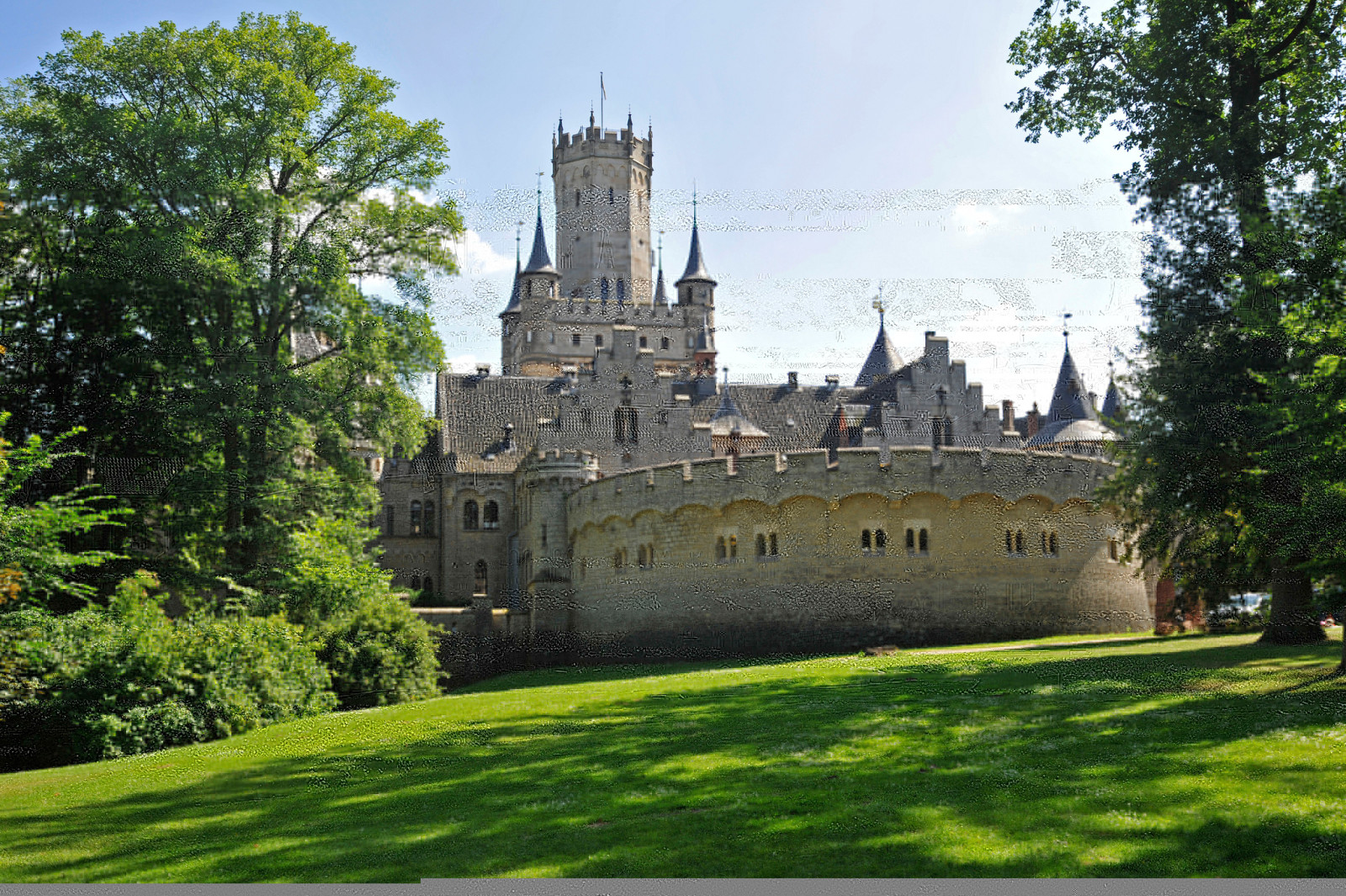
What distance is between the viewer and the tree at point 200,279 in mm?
30562

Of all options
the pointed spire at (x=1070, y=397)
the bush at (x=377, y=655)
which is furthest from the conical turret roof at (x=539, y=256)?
the bush at (x=377, y=655)

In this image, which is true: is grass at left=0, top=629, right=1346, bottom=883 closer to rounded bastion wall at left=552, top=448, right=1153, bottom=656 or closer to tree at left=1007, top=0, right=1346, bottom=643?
tree at left=1007, top=0, right=1346, bottom=643

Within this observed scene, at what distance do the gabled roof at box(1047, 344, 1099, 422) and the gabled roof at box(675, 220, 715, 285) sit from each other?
3886cm

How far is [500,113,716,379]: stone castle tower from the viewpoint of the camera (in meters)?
83.6

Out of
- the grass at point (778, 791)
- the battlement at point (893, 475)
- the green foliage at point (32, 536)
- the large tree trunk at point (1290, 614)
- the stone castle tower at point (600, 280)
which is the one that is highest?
the stone castle tower at point (600, 280)

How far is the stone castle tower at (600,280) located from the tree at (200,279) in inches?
1914

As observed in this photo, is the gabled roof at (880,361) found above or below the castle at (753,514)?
above

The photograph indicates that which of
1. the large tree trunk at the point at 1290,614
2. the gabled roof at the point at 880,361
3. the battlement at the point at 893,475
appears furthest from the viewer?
the gabled roof at the point at 880,361

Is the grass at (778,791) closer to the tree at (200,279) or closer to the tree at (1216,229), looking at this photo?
the tree at (1216,229)

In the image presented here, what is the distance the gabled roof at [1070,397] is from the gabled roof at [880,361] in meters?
10.1

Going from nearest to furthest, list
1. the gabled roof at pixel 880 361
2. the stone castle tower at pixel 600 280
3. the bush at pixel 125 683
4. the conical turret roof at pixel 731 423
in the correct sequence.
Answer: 1. the bush at pixel 125 683
2. the conical turret roof at pixel 731 423
3. the gabled roof at pixel 880 361
4. the stone castle tower at pixel 600 280

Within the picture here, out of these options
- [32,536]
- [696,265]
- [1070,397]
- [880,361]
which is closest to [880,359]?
[880,361]

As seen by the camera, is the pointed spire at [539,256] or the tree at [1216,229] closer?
the tree at [1216,229]

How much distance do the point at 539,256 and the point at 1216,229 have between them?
6701 cm
